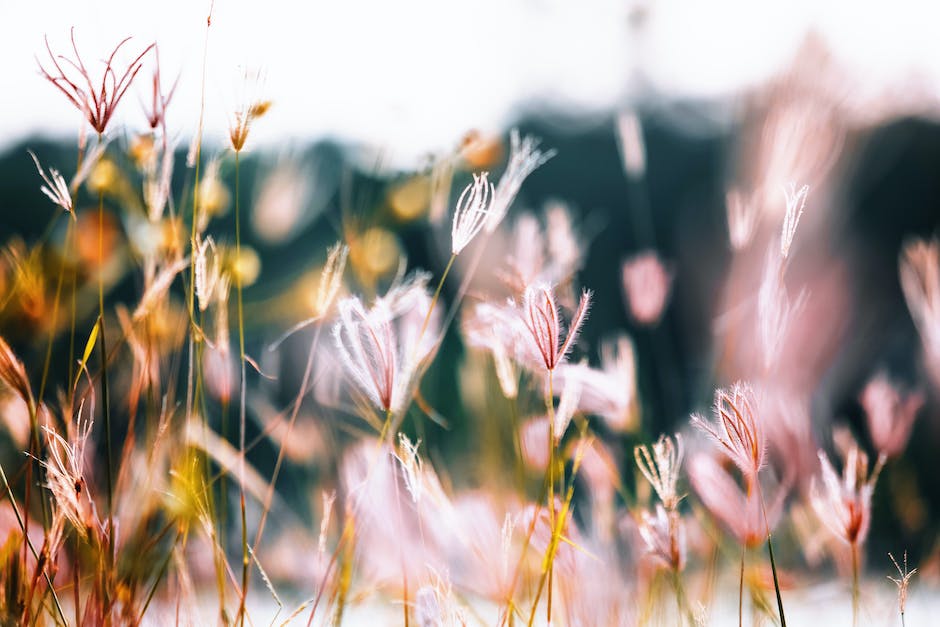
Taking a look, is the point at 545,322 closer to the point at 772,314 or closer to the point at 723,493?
the point at 772,314

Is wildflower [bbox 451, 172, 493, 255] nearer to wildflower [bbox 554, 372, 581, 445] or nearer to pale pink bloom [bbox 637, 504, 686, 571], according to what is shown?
wildflower [bbox 554, 372, 581, 445]

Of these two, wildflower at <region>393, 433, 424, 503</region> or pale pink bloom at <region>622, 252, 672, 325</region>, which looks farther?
pale pink bloom at <region>622, 252, 672, 325</region>

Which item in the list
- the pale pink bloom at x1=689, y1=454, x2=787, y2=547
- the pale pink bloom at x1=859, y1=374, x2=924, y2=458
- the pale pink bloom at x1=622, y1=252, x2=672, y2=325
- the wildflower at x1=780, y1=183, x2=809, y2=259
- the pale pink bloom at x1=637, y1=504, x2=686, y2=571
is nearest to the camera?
the wildflower at x1=780, y1=183, x2=809, y2=259

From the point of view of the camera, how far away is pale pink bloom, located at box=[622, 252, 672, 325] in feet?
3.63

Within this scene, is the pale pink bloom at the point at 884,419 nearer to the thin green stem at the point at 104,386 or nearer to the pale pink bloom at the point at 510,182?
the pale pink bloom at the point at 510,182

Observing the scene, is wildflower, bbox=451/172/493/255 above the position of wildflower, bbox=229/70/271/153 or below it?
below

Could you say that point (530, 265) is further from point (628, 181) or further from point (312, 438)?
point (628, 181)

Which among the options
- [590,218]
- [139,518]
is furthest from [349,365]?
[590,218]

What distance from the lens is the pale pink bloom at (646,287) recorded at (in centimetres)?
111

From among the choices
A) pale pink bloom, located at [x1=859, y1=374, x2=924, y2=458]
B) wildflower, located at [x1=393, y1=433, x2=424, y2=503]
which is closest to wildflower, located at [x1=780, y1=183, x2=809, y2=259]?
wildflower, located at [x1=393, y1=433, x2=424, y2=503]

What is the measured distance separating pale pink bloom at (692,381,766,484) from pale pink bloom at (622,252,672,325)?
0.52 metres

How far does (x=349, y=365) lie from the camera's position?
2.04 ft

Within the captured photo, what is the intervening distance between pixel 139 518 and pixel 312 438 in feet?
2.50

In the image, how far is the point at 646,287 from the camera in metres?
1.13
